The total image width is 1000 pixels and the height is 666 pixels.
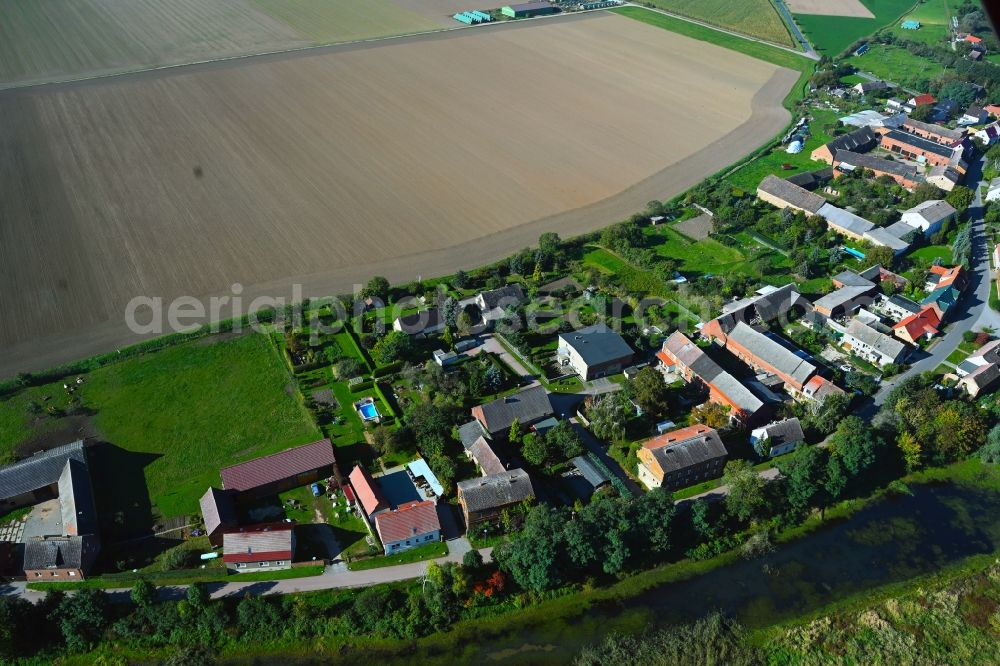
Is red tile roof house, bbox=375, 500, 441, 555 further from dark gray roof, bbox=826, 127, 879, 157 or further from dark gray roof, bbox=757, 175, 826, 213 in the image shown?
dark gray roof, bbox=826, 127, 879, 157

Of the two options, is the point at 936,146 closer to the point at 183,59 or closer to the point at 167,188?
the point at 167,188

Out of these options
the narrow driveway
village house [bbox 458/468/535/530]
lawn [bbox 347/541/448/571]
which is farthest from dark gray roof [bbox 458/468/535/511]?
the narrow driveway

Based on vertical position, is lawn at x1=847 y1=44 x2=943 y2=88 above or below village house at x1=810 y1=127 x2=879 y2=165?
above

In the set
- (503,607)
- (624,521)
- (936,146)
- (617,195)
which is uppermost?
(936,146)

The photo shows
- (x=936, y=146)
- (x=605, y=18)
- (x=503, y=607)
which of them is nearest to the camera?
(x=503, y=607)

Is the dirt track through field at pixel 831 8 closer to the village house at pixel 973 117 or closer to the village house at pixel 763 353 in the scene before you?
the village house at pixel 973 117

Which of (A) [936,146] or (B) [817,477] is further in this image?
(A) [936,146]

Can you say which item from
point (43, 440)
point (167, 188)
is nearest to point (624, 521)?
point (43, 440)

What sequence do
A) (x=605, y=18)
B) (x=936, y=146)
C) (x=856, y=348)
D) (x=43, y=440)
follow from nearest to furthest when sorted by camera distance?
(x=43, y=440)
(x=856, y=348)
(x=936, y=146)
(x=605, y=18)

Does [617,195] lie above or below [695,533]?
above
